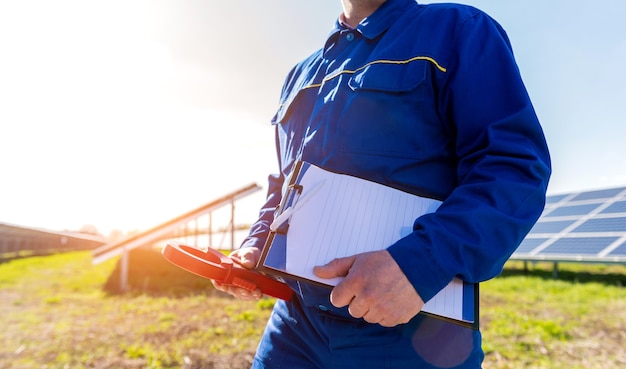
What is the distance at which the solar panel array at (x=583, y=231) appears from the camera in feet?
26.1

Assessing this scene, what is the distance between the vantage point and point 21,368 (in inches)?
142

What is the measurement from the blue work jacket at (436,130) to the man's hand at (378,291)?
0.07 ft

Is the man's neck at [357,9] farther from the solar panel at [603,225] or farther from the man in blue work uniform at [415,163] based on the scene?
the solar panel at [603,225]

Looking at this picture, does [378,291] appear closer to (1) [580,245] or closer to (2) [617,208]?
(1) [580,245]

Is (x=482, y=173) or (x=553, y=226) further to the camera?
(x=553, y=226)

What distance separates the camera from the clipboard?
0.86m

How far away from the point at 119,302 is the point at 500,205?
6679 mm

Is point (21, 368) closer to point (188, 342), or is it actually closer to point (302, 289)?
point (188, 342)

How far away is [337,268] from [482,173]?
1.13ft

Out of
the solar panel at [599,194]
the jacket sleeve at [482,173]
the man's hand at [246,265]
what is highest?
the jacket sleeve at [482,173]

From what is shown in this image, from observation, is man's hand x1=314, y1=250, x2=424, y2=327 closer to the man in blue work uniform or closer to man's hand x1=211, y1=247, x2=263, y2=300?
the man in blue work uniform

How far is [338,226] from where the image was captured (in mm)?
929

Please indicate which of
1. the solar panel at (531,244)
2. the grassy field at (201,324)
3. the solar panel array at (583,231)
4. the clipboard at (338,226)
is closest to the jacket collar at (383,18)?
the clipboard at (338,226)

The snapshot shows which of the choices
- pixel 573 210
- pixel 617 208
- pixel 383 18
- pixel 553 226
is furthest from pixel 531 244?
pixel 383 18
